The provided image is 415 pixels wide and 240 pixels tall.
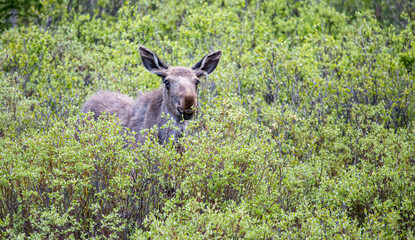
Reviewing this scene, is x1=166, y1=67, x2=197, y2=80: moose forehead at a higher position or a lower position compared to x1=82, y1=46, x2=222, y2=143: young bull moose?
higher

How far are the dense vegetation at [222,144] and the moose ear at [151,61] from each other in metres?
1.11

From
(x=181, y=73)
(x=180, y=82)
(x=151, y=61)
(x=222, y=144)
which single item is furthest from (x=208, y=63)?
(x=222, y=144)

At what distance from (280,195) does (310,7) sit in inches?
428

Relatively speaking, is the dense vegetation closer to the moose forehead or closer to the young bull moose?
the young bull moose

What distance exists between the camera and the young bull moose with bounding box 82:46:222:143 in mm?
7570

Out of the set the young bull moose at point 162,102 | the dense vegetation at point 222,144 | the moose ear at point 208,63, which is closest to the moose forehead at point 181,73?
the young bull moose at point 162,102

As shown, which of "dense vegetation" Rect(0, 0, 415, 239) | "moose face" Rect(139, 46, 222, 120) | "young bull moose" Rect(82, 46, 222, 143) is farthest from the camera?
"young bull moose" Rect(82, 46, 222, 143)

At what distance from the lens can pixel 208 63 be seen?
346 inches

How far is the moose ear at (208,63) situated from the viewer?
28.2 feet

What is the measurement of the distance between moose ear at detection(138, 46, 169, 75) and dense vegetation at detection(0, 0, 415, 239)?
1.11 metres

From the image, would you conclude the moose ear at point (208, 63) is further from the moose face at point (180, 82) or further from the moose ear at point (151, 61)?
the moose ear at point (151, 61)

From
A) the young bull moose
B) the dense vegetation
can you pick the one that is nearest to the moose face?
the young bull moose

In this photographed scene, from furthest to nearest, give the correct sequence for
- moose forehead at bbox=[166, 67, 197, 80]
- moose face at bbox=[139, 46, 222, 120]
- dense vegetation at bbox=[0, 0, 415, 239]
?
moose forehead at bbox=[166, 67, 197, 80]
moose face at bbox=[139, 46, 222, 120]
dense vegetation at bbox=[0, 0, 415, 239]

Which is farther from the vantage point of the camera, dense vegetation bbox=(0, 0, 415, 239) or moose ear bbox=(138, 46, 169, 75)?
moose ear bbox=(138, 46, 169, 75)
